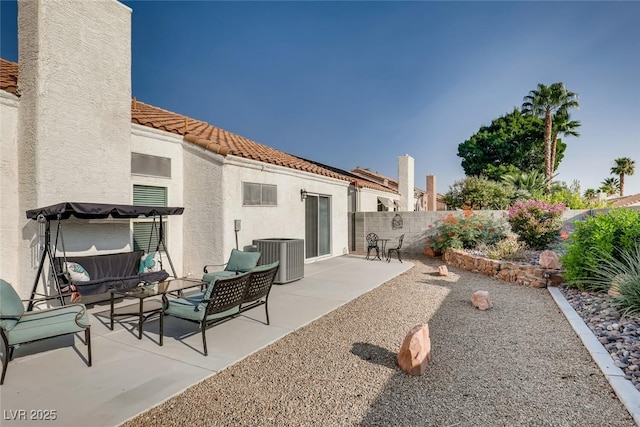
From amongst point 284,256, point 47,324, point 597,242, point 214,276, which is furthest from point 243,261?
point 597,242

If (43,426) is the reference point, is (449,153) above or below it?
above

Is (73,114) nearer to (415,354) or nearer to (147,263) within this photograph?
(147,263)

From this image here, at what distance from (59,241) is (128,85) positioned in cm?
437

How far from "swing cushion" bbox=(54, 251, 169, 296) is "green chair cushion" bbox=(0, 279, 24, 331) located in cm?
218

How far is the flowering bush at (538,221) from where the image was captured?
43.0 feet

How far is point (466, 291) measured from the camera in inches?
376

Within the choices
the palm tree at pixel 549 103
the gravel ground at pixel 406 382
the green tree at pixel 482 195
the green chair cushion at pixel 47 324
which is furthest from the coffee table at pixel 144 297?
the palm tree at pixel 549 103

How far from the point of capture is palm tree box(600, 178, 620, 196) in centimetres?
4978

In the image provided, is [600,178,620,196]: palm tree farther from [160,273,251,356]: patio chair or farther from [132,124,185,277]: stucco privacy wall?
[160,273,251,356]: patio chair

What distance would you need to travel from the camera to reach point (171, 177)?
398 inches

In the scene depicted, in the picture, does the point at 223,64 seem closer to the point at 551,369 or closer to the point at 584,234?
the point at 584,234

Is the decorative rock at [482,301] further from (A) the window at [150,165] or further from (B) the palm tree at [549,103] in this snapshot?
(B) the palm tree at [549,103]

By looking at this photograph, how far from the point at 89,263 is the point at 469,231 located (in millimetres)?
14444

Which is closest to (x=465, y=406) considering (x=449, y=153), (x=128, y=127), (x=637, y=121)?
(x=128, y=127)
